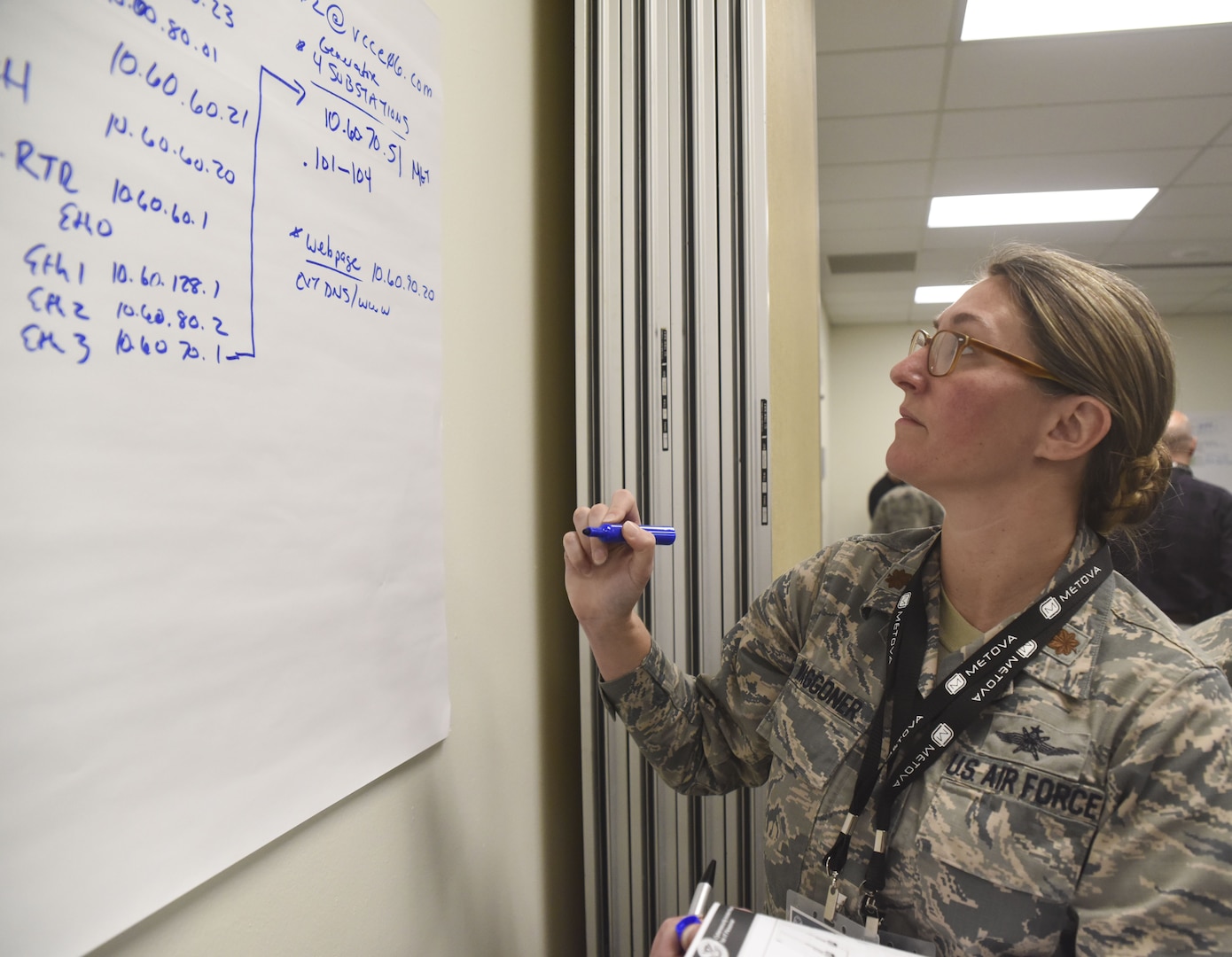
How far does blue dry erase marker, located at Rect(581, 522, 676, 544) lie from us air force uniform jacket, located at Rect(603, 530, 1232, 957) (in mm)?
232

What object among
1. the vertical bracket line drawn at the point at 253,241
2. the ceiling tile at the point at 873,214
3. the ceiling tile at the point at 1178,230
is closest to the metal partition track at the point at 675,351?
the vertical bracket line drawn at the point at 253,241

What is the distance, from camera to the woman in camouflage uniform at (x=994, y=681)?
2.53ft

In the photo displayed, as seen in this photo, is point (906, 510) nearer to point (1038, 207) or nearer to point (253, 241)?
point (1038, 207)

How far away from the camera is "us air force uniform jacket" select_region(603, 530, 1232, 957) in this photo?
0.74 metres

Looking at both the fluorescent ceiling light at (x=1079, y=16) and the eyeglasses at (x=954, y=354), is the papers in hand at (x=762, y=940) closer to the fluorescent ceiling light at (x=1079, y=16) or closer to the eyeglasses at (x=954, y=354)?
the eyeglasses at (x=954, y=354)

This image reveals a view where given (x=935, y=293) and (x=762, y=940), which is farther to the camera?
(x=935, y=293)

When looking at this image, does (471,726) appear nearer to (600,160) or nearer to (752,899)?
(752,899)

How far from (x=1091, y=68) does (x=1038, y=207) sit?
1.76 m

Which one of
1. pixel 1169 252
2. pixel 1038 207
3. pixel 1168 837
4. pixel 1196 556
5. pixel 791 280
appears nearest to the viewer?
pixel 1168 837

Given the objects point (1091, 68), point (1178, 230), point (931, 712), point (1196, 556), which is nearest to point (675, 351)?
point (931, 712)

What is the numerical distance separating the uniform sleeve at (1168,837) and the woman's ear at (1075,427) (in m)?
0.30

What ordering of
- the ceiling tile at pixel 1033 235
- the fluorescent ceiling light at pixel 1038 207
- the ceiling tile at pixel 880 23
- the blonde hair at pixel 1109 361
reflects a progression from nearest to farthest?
1. the blonde hair at pixel 1109 361
2. the ceiling tile at pixel 880 23
3. the fluorescent ceiling light at pixel 1038 207
4. the ceiling tile at pixel 1033 235

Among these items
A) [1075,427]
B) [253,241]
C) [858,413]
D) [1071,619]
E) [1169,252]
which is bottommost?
[1071,619]

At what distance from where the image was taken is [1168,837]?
0.74 metres
